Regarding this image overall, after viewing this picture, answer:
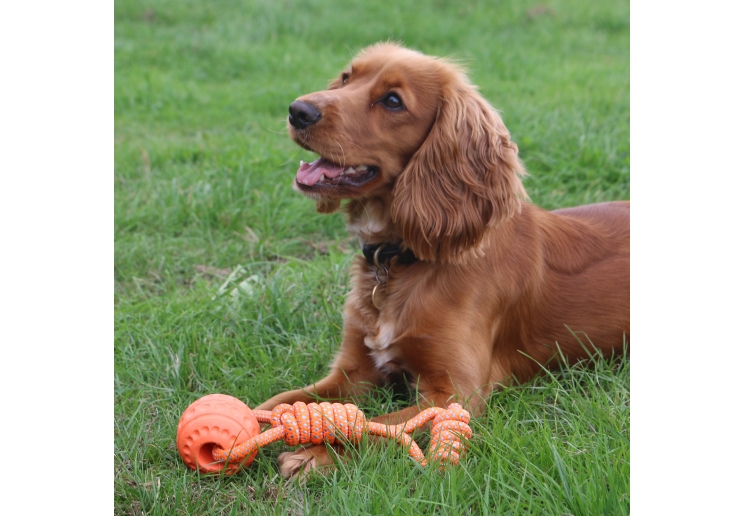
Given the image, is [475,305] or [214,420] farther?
[475,305]

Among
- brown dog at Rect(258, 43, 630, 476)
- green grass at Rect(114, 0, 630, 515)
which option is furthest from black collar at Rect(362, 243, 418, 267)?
green grass at Rect(114, 0, 630, 515)

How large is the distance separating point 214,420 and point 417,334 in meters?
0.77

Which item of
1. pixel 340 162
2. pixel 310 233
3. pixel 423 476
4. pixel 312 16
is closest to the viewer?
pixel 423 476

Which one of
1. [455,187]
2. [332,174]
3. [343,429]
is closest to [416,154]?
[455,187]

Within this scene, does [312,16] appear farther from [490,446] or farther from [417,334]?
[490,446]

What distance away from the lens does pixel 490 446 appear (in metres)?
2.08

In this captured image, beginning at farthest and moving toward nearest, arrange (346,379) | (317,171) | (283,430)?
(346,379) < (317,171) < (283,430)

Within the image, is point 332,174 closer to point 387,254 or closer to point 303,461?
point 387,254

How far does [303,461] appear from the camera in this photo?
2.15 m

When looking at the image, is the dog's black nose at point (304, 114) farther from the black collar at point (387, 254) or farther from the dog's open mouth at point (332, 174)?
the black collar at point (387, 254)

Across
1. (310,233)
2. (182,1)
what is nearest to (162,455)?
(310,233)

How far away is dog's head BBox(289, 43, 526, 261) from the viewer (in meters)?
2.51

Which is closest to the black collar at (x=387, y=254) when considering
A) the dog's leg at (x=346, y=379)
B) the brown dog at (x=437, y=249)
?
the brown dog at (x=437, y=249)

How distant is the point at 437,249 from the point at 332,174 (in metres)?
0.44
